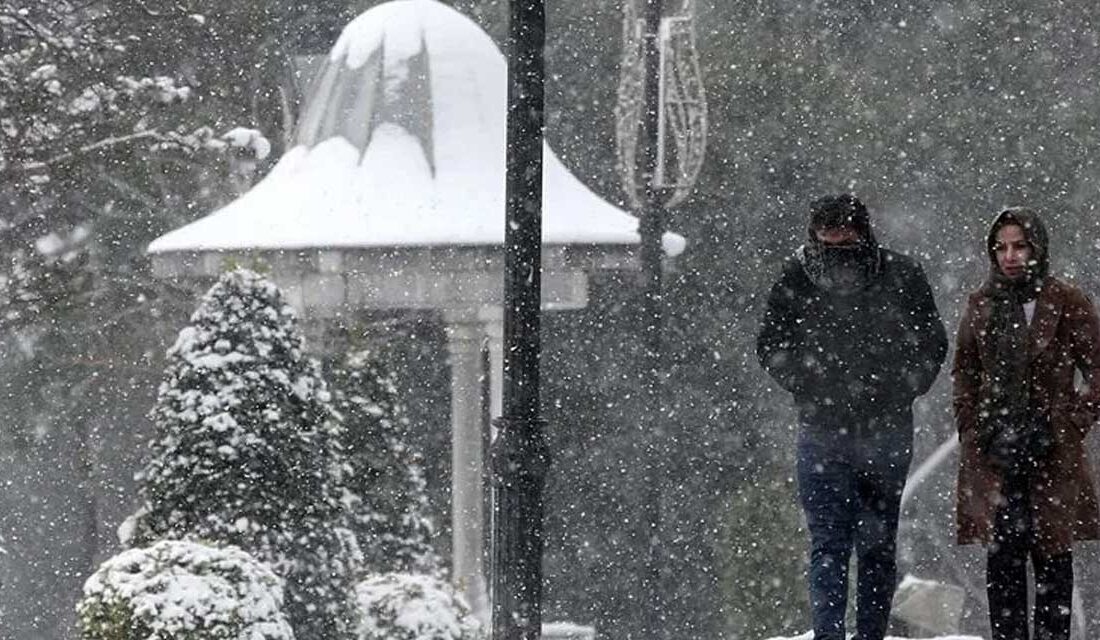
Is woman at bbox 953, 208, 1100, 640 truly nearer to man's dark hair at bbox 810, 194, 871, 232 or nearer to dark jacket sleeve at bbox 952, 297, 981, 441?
dark jacket sleeve at bbox 952, 297, 981, 441

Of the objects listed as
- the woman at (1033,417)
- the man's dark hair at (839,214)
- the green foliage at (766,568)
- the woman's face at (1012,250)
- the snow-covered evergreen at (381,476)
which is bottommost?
the green foliage at (766,568)

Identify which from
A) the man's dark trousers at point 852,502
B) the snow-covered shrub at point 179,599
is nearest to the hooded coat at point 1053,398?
the man's dark trousers at point 852,502

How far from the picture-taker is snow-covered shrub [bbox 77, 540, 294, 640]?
6.55 meters

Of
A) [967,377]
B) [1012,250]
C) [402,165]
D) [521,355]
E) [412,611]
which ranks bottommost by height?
[412,611]

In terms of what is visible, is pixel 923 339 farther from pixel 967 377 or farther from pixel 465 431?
pixel 465 431

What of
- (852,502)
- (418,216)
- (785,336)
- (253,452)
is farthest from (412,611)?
(785,336)

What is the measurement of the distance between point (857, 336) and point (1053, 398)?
2.27 ft

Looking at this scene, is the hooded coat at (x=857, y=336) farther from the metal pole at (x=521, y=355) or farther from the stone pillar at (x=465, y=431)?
the stone pillar at (x=465, y=431)

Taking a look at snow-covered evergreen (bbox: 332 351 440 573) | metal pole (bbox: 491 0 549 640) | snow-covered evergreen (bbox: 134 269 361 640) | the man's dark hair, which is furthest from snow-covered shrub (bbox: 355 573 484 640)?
the man's dark hair

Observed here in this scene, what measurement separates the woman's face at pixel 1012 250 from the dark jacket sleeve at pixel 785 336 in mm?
656

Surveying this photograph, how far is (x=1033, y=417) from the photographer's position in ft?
19.9

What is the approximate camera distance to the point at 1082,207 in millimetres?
19844

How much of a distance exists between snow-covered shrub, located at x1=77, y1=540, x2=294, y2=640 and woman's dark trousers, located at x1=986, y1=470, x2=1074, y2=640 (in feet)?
8.37

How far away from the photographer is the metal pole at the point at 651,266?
1005cm
